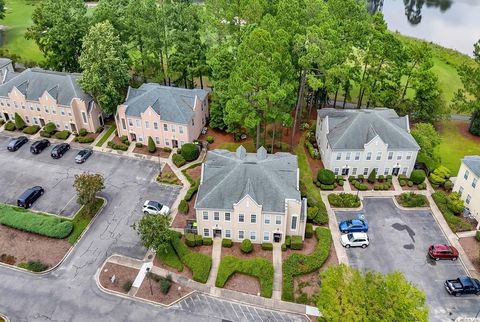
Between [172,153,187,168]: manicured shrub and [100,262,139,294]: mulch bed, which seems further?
[172,153,187,168]: manicured shrub

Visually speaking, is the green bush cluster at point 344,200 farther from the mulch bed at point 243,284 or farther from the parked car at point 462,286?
the mulch bed at point 243,284

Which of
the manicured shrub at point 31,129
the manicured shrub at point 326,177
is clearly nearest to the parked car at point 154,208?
the manicured shrub at point 326,177

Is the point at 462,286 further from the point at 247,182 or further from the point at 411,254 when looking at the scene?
the point at 247,182

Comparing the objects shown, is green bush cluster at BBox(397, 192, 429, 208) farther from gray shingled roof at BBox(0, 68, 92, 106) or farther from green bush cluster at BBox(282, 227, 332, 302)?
gray shingled roof at BBox(0, 68, 92, 106)

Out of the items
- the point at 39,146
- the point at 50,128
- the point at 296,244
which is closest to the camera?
the point at 296,244

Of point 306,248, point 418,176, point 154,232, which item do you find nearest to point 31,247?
point 154,232

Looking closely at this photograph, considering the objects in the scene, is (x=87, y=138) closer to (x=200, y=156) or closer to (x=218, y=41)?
(x=200, y=156)

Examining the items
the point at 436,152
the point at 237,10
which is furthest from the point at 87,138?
the point at 436,152

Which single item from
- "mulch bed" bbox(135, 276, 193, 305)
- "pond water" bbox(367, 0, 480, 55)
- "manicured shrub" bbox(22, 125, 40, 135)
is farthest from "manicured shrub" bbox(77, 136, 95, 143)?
"pond water" bbox(367, 0, 480, 55)
